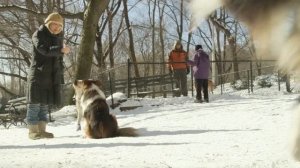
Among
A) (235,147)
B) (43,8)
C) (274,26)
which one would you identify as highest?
(43,8)

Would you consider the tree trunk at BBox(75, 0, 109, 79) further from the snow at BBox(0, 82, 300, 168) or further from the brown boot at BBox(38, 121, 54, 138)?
the brown boot at BBox(38, 121, 54, 138)

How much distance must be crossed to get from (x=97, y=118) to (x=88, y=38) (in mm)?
8312

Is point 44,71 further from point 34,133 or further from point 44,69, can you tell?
point 34,133

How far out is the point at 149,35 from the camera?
49.3m

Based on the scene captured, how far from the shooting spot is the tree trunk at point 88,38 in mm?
16094

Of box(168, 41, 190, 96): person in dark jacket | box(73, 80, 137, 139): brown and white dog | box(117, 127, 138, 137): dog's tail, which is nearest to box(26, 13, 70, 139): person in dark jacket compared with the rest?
box(73, 80, 137, 139): brown and white dog

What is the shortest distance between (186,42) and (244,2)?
1908 inches

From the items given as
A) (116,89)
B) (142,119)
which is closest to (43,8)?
(116,89)

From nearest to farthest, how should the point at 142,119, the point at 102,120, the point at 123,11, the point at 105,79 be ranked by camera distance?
1. the point at 102,120
2. the point at 142,119
3. the point at 105,79
4. the point at 123,11

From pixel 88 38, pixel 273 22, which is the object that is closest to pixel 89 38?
pixel 88 38

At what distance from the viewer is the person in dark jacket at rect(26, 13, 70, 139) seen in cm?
848

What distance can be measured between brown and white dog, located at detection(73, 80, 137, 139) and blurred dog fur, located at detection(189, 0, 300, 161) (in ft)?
22.6

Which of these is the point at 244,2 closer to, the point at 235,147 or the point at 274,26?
the point at 274,26

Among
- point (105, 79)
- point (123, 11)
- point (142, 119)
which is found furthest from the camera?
point (123, 11)
